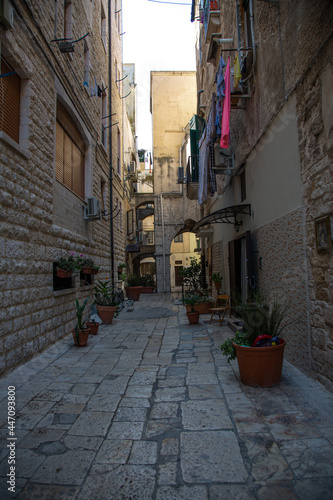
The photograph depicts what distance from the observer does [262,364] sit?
3410mm

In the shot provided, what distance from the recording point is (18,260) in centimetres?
435

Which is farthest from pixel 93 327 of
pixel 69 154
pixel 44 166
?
pixel 69 154

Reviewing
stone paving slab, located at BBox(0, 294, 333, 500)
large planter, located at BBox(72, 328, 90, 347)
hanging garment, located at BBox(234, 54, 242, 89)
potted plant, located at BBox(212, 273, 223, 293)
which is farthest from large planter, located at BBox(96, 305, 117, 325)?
hanging garment, located at BBox(234, 54, 242, 89)

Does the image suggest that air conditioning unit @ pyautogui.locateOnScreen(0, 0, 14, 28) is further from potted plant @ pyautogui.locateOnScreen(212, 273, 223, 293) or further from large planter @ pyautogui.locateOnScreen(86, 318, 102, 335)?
potted plant @ pyautogui.locateOnScreen(212, 273, 223, 293)

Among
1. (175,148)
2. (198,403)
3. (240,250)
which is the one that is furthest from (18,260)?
(175,148)

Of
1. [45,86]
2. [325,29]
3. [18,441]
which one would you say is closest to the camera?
[18,441]

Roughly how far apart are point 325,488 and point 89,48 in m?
10.5

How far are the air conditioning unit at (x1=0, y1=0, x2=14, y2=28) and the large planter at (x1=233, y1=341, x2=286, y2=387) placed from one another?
16.1ft

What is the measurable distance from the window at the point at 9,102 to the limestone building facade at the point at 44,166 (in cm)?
1

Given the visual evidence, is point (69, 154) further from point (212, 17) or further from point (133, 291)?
point (133, 291)

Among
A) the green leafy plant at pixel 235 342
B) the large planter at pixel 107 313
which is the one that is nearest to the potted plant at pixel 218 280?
the large planter at pixel 107 313

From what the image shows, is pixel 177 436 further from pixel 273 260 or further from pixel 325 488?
pixel 273 260

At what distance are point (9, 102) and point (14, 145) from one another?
2.70 ft

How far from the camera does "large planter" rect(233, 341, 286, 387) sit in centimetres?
336
